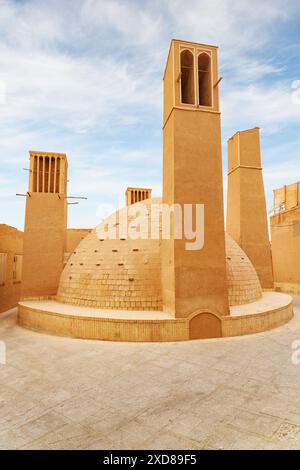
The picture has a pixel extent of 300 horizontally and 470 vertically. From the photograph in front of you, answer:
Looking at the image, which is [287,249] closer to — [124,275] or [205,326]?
[205,326]

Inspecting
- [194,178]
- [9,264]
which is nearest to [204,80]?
[194,178]

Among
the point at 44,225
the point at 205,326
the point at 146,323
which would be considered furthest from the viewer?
the point at 44,225

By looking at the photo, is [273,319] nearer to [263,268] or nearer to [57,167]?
[263,268]

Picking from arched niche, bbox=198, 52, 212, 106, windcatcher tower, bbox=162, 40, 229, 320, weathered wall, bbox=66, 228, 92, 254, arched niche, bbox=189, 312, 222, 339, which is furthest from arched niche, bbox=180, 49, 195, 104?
weathered wall, bbox=66, 228, 92, 254

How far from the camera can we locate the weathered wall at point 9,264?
1470 cm

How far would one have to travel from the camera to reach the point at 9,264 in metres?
15.5

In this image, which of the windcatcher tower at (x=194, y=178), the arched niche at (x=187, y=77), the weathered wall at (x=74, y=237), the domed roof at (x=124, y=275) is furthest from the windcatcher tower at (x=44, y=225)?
the arched niche at (x=187, y=77)

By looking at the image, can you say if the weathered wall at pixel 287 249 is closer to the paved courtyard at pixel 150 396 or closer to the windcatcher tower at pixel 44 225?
the paved courtyard at pixel 150 396

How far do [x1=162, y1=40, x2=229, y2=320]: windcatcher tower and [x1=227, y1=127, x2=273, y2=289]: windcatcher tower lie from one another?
674cm

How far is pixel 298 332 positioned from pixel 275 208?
1710 centimetres

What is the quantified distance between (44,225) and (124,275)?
5.43 metres

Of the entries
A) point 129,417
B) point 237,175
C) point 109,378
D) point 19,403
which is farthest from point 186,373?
point 237,175

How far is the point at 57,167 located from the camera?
14.9 m

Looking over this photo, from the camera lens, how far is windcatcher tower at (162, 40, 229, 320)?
9.92 m
